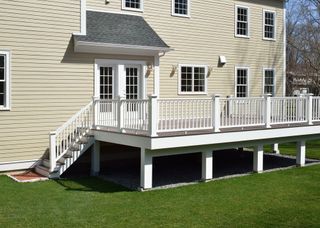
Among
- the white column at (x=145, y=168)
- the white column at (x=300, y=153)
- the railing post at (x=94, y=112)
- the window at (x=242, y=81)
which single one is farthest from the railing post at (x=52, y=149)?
the window at (x=242, y=81)

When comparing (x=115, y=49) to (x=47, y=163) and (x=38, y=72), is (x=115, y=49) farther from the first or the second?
(x=47, y=163)

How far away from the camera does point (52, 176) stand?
11406mm

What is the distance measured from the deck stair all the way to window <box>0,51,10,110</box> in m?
1.66

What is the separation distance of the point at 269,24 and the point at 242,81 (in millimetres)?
3247

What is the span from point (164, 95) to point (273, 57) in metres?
6.95

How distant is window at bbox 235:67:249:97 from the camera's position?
1844 centimetres

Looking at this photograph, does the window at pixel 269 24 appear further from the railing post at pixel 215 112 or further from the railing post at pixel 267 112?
the railing post at pixel 215 112

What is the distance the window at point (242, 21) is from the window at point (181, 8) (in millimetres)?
2943

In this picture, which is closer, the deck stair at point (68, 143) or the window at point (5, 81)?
the deck stair at point (68, 143)

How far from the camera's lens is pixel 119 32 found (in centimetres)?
1384

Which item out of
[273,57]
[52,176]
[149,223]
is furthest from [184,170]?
[273,57]

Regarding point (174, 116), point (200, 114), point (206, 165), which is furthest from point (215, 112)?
point (206, 165)

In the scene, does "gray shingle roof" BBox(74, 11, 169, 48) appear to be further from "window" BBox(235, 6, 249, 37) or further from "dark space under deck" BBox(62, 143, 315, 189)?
"window" BBox(235, 6, 249, 37)

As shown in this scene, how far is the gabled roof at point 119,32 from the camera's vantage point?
1314 centimetres
